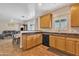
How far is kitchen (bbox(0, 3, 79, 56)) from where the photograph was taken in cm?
231

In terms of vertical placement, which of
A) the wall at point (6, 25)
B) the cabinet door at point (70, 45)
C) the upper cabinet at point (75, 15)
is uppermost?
the upper cabinet at point (75, 15)

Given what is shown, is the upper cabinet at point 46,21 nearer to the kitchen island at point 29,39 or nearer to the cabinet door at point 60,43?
the kitchen island at point 29,39

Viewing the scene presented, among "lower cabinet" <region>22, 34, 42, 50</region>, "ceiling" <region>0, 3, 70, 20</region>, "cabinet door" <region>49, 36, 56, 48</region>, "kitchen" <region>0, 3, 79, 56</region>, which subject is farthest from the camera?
"cabinet door" <region>49, 36, 56, 48</region>

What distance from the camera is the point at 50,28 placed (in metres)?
2.57

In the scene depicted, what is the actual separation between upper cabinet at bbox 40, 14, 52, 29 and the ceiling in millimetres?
177

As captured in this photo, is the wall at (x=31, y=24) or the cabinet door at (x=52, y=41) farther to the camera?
the cabinet door at (x=52, y=41)

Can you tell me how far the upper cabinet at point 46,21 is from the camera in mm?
2461

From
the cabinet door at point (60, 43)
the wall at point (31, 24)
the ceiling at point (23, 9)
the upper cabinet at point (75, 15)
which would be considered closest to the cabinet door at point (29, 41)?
the wall at point (31, 24)

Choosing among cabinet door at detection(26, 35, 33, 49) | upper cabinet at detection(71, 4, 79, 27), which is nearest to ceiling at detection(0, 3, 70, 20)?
upper cabinet at detection(71, 4, 79, 27)

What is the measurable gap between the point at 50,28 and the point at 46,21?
0.66ft

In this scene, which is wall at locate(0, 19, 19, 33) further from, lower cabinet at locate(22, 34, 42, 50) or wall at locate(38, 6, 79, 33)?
wall at locate(38, 6, 79, 33)

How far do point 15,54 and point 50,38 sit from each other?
0.99 metres

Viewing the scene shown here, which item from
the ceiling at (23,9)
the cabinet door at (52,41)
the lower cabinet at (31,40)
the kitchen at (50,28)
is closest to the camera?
the ceiling at (23,9)

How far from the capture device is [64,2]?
7.28ft
